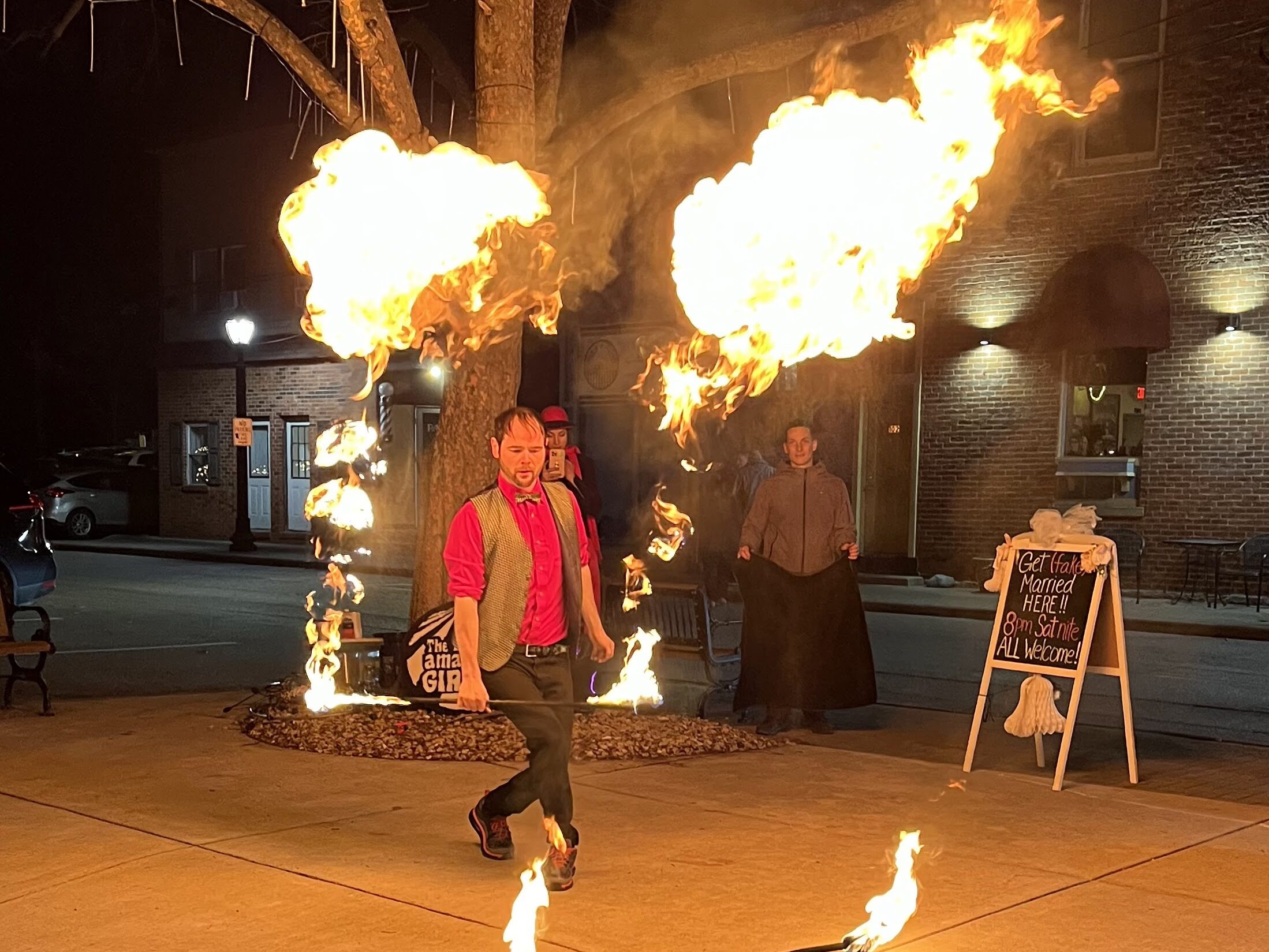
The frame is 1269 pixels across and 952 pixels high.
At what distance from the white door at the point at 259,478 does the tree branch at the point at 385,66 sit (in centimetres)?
2216

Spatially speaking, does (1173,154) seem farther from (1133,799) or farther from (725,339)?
(1133,799)

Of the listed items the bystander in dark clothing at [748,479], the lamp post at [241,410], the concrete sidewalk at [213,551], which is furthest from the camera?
the lamp post at [241,410]

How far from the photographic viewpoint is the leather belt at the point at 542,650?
5.62 metres

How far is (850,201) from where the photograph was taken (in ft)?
26.3

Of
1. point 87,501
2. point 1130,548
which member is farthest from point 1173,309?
point 87,501

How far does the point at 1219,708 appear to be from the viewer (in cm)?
1037

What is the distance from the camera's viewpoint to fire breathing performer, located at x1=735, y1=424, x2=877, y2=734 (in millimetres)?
9008

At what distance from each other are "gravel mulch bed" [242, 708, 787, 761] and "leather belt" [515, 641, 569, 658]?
250 centimetres

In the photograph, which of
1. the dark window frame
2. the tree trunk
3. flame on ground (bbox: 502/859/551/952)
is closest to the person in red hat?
the tree trunk

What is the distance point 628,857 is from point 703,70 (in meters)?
5.23

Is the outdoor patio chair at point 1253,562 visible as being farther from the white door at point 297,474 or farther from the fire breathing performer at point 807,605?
the white door at point 297,474

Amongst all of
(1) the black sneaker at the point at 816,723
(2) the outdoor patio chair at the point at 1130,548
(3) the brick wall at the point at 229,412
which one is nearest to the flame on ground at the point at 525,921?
(1) the black sneaker at the point at 816,723

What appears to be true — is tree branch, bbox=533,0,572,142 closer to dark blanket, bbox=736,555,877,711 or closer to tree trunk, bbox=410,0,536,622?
tree trunk, bbox=410,0,536,622

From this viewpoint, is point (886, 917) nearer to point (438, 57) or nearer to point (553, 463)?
point (553, 463)
